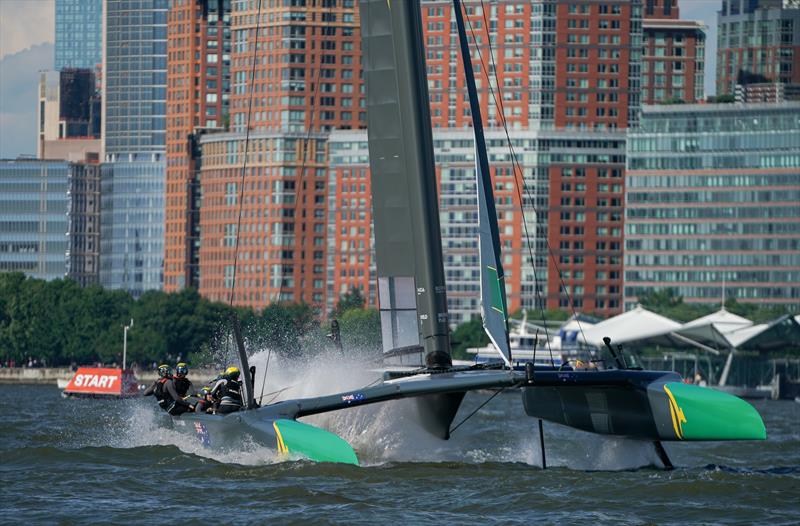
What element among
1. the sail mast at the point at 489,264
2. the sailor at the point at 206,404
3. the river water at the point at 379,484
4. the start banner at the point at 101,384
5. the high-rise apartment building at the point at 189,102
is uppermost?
the high-rise apartment building at the point at 189,102

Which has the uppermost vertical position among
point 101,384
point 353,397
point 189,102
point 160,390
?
point 189,102

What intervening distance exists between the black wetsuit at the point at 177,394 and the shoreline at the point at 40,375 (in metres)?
96.6

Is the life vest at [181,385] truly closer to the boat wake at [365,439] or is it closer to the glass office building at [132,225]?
the boat wake at [365,439]

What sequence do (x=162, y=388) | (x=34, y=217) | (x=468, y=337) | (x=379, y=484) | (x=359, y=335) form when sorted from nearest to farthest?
(x=379, y=484), (x=162, y=388), (x=359, y=335), (x=468, y=337), (x=34, y=217)

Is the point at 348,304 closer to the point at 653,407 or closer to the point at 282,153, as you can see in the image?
the point at 282,153

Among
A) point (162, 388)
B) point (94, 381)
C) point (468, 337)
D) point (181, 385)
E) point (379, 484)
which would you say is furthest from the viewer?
point (468, 337)

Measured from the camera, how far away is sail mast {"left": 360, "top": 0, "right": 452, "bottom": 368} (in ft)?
103

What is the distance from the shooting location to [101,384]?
87.4 m

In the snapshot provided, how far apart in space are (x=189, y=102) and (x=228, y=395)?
526 feet

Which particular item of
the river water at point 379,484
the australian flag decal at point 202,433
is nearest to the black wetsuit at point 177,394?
the river water at point 379,484

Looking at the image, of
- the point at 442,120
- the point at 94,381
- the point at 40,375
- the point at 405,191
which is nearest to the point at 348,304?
the point at 94,381

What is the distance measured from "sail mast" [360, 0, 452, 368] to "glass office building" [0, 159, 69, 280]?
158m

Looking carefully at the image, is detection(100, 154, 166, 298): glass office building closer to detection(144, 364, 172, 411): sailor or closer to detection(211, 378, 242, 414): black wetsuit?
detection(144, 364, 172, 411): sailor

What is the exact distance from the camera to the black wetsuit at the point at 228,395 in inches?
1239
